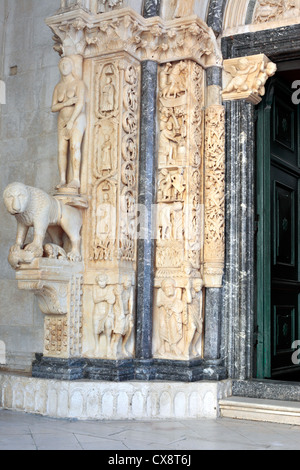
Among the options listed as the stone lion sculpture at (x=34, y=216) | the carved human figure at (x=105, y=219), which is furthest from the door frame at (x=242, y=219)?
the stone lion sculpture at (x=34, y=216)

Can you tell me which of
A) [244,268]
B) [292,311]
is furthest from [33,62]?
[292,311]

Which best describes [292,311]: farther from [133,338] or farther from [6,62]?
[6,62]

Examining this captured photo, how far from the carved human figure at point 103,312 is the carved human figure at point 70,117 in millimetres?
903

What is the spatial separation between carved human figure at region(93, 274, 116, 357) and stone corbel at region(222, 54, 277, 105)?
6.91 feet

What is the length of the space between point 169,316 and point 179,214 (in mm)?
908

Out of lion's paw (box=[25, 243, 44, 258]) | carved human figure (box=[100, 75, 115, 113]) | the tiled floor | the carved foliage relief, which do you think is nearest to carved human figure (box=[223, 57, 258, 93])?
the carved foliage relief

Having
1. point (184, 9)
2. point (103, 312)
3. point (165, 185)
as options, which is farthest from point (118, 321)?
point (184, 9)

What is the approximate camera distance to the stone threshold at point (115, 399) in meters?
5.25

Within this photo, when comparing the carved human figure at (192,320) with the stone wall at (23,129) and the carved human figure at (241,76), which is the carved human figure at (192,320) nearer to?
the stone wall at (23,129)

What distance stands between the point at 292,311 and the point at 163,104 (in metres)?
2.63

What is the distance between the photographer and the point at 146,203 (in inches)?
228

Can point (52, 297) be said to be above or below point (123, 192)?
below

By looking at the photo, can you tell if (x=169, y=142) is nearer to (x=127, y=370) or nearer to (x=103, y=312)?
(x=103, y=312)
